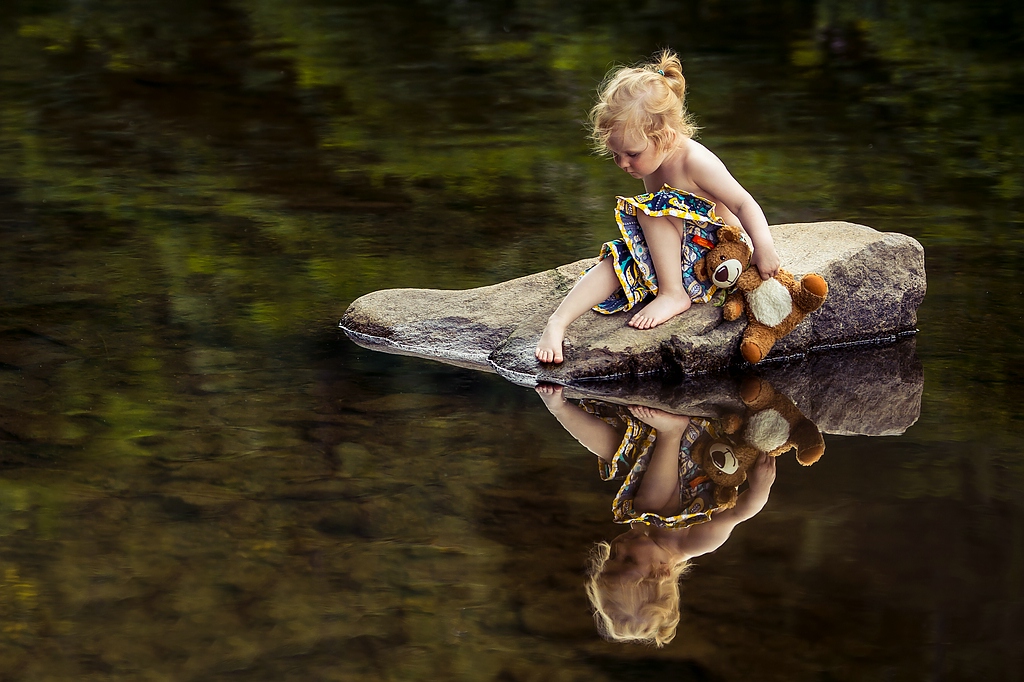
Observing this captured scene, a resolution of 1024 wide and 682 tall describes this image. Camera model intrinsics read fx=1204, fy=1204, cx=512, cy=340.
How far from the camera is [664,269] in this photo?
3.41 m

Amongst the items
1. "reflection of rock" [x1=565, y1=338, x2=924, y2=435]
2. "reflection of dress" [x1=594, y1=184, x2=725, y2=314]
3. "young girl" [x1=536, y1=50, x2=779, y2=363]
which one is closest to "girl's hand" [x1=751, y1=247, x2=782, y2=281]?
"young girl" [x1=536, y1=50, x2=779, y2=363]

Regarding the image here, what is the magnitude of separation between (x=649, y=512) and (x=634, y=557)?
0.70ft

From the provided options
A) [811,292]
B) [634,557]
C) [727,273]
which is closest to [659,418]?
[727,273]

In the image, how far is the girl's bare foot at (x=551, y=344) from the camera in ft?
11.0

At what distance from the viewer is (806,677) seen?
198cm

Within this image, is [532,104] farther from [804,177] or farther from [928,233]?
[928,233]

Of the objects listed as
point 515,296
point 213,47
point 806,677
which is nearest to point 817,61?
point 213,47

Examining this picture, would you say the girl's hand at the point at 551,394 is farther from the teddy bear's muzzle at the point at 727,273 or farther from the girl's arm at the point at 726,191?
the girl's arm at the point at 726,191

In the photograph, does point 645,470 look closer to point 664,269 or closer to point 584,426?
point 584,426

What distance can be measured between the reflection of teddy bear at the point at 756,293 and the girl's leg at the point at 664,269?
0.31 feet

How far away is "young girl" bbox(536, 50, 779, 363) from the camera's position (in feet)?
10.6

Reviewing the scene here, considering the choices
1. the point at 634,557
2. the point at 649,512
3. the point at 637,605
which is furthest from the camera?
the point at 649,512

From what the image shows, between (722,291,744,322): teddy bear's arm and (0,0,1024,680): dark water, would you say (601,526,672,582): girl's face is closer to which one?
(0,0,1024,680): dark water

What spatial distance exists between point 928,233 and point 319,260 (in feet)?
7.75
